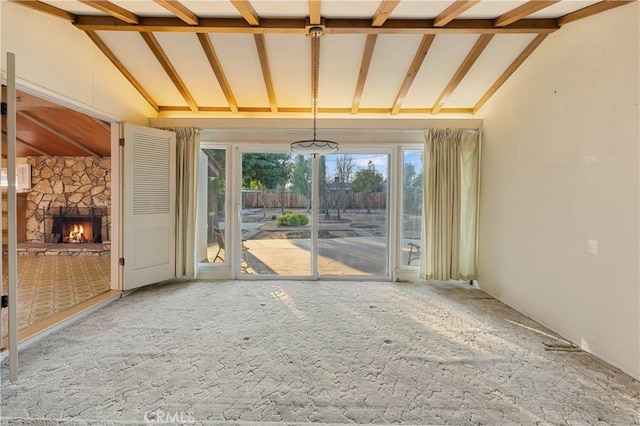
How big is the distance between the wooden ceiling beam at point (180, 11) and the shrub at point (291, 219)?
2651 mm

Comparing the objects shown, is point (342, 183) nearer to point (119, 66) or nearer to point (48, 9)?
point (119, 66)

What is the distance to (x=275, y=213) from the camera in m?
4.61

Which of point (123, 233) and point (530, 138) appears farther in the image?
point (123, 233)

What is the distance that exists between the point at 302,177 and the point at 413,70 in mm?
2092

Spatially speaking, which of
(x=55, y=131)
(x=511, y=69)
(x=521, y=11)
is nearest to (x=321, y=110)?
(x=511, y=69)

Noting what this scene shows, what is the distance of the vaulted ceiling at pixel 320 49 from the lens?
104 inches

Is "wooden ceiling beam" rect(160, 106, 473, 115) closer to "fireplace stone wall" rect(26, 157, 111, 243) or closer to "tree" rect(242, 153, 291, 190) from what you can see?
"tree" rect(242, 153, 291, 190)

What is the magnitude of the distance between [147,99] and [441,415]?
15.8 ft

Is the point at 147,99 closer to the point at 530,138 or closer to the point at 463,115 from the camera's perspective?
the point at 463,115

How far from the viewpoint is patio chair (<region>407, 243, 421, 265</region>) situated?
179 inches

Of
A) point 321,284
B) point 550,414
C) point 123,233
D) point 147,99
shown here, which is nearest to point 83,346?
point 123,233

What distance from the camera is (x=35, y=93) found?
271cm

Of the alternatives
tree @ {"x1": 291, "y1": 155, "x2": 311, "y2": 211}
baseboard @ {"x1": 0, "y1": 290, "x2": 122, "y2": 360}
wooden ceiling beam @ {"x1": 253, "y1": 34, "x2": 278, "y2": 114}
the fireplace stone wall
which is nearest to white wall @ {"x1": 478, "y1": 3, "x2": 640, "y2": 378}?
tree @ {"x1": 291, "y1": 155, "x2": 311, "y2": 211}

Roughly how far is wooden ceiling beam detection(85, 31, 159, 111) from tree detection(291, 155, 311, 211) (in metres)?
2.22
